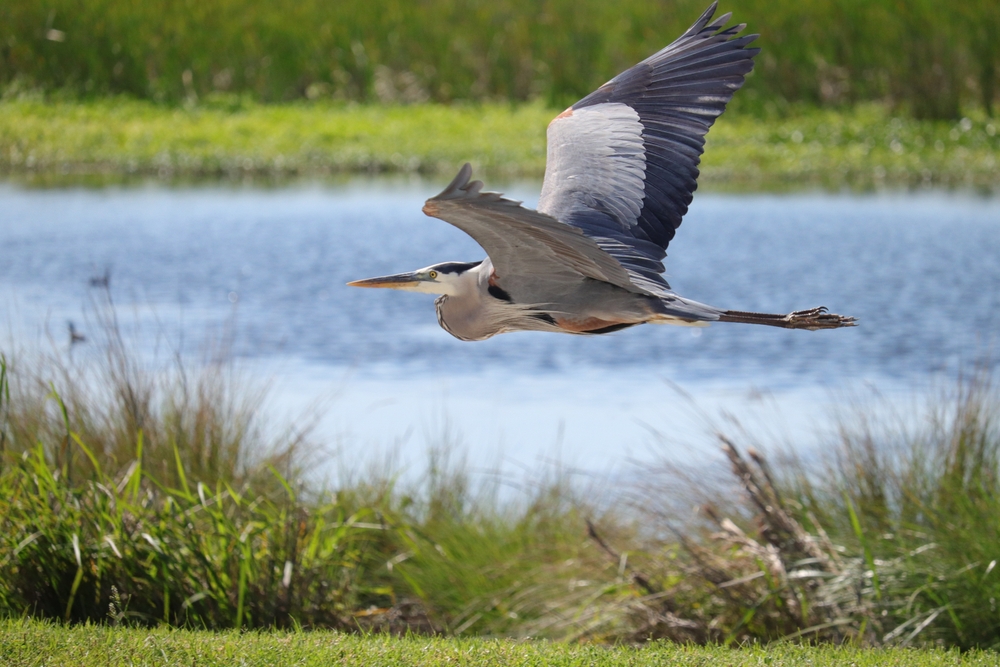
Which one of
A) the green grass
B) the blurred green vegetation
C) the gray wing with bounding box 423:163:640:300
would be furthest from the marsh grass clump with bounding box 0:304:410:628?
the blurred green vegetation

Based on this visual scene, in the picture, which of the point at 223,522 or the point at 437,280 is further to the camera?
the point at 223,522

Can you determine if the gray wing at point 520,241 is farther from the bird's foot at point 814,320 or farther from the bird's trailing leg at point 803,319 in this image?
the bird's foot at point 814,320

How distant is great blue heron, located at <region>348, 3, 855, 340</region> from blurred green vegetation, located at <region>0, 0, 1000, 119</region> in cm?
1455

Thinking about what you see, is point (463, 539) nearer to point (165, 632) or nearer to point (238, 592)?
point (238, 592)

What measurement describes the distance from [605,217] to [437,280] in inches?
27.1

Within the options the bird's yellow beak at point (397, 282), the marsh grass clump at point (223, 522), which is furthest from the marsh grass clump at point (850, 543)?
the bird's yellow beak at point (397, 282)

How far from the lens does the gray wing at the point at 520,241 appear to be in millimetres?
2600

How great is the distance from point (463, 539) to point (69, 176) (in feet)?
38.4

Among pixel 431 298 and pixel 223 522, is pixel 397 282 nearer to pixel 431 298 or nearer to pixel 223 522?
pixel 223 522

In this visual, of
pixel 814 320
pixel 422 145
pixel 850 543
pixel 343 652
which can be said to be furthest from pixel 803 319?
pixel 422 145

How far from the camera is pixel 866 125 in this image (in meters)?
17.0

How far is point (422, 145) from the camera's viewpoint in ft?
53.1

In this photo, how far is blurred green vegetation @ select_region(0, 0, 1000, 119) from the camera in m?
17.8

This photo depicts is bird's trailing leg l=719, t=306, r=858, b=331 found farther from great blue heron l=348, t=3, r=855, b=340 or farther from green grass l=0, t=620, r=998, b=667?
green grass l=0, t=620, r=998, b=667
